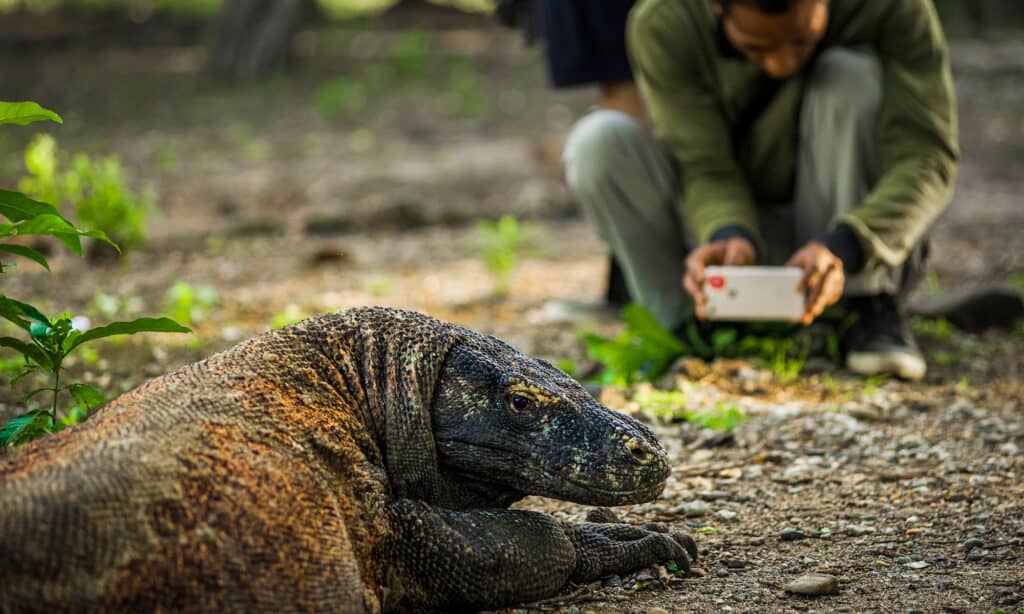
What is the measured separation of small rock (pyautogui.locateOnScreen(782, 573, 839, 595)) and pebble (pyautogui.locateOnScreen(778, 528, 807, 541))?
1.23ft

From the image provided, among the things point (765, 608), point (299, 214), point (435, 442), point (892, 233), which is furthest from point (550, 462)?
point (299, 214)

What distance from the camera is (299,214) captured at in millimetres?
8219

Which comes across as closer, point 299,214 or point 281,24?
point 299,214

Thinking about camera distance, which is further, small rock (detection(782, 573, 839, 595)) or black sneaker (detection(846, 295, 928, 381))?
black sneaker (detection(846, 295, 928, 381))

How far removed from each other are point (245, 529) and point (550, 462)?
2.28 feet

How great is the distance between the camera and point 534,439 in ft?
8.29

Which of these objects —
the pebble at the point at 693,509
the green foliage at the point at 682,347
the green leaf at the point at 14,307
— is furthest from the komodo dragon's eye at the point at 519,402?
the green foliage at the point at 682,347

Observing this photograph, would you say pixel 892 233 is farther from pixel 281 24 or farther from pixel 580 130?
pixel 281 24

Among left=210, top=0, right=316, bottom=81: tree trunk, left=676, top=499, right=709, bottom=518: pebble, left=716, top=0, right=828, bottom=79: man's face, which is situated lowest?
left=676, top=499, right=709, bottom=518: pebble

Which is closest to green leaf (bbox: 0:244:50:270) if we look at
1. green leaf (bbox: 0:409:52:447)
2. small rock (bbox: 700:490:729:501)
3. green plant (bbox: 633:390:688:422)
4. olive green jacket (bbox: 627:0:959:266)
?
green leaf (bbox: 0:409:52:447)

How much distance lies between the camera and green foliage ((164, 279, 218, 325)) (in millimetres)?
5211

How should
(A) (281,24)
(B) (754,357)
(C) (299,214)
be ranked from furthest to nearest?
1. (A) (281,24)
2. (C) (299,214)
3. (B) (754,357)

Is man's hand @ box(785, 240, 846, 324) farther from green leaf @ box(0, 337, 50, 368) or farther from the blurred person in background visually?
green leaf @ box(0, 337, 50, 368)

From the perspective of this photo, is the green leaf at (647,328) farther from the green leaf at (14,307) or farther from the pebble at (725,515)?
the green leaf at (14,307)
